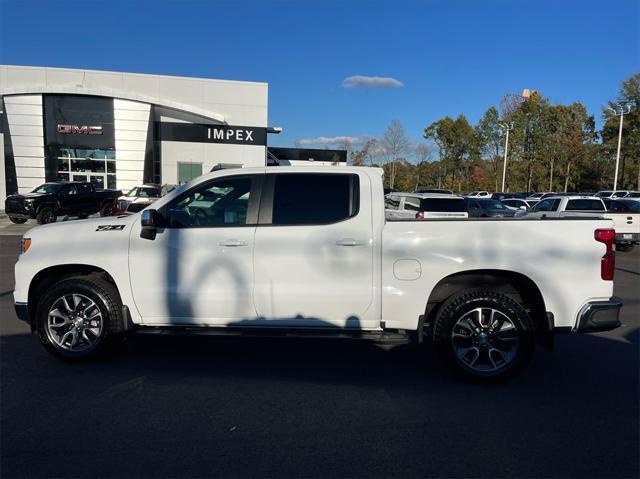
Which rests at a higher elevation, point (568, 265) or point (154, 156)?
point (154, 156)

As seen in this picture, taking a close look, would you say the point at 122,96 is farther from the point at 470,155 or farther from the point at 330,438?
the point at 470,155

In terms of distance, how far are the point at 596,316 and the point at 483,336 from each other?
0.99m

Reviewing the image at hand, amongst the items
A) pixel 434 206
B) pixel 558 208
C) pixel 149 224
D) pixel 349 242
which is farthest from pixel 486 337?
pixel 558 208

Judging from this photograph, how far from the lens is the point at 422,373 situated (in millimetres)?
4969

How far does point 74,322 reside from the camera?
4973 mm

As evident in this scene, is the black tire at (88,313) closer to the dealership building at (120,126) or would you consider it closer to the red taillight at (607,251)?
the red taillight at (607,251)

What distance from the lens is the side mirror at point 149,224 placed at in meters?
4.62

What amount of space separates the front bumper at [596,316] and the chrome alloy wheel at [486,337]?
60cm

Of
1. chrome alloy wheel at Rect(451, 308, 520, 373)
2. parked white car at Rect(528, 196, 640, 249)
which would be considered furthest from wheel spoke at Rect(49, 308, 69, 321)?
parked white car at Rect(528, 196, 640, 249)

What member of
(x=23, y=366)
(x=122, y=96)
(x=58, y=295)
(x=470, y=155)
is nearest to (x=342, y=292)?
(x=58, y=295)

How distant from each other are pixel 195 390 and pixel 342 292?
61.5 inches

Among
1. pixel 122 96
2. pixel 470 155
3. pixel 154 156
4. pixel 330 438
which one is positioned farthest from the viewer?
pixel 470 155

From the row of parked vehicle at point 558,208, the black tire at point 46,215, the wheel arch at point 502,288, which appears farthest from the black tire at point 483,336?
the black tire at point 46,215

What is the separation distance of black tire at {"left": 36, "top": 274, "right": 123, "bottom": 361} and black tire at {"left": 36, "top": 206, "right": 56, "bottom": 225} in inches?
673
